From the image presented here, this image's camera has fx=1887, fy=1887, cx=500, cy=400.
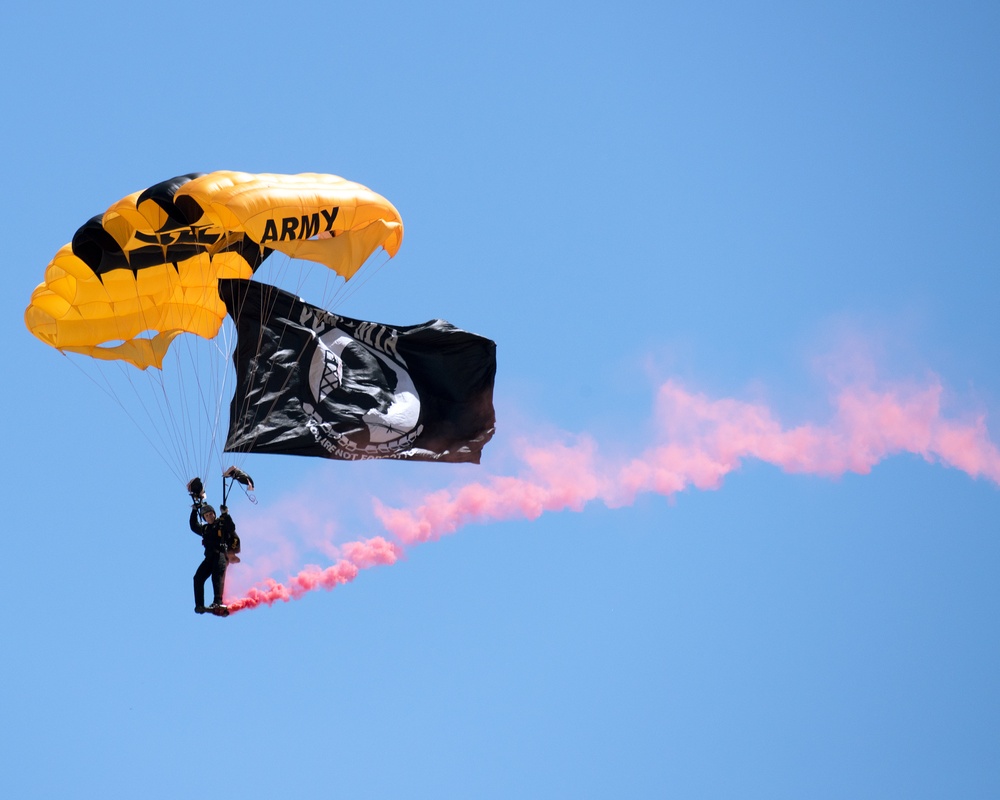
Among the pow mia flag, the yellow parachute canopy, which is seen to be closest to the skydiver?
the pow mia flag

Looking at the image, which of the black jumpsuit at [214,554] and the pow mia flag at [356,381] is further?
Answer: the pow mia flag at [356,381]

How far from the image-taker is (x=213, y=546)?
22750 mm

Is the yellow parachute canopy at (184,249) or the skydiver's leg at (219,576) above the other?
the yellow parachute canopy at (184,249)

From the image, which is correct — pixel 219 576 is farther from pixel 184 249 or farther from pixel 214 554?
pixel 184 249

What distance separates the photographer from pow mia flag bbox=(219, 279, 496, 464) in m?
23.9

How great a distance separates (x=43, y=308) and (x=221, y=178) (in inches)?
137

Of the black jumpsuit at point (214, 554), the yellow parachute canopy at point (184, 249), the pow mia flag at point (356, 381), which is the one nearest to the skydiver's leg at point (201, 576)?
the black jumpsuit at point (214, 554)

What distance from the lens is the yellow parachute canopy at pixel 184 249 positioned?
73.3 ft

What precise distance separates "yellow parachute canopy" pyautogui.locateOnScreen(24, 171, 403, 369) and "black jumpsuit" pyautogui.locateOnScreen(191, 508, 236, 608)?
10.7ft

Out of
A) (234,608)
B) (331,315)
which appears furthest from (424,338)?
(234,608)

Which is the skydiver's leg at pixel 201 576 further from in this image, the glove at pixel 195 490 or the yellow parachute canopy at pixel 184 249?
the yellow parachute canopy at pixel 184 249

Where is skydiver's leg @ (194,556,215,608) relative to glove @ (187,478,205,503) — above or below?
below

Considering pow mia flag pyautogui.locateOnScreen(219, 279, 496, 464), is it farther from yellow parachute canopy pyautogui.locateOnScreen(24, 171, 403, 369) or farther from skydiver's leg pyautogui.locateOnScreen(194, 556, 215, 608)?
skydiver's leg pyautogui.locateOnScreen(194, 556, 215, 608)

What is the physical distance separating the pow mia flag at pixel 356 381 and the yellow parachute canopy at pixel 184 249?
3.07 ft
